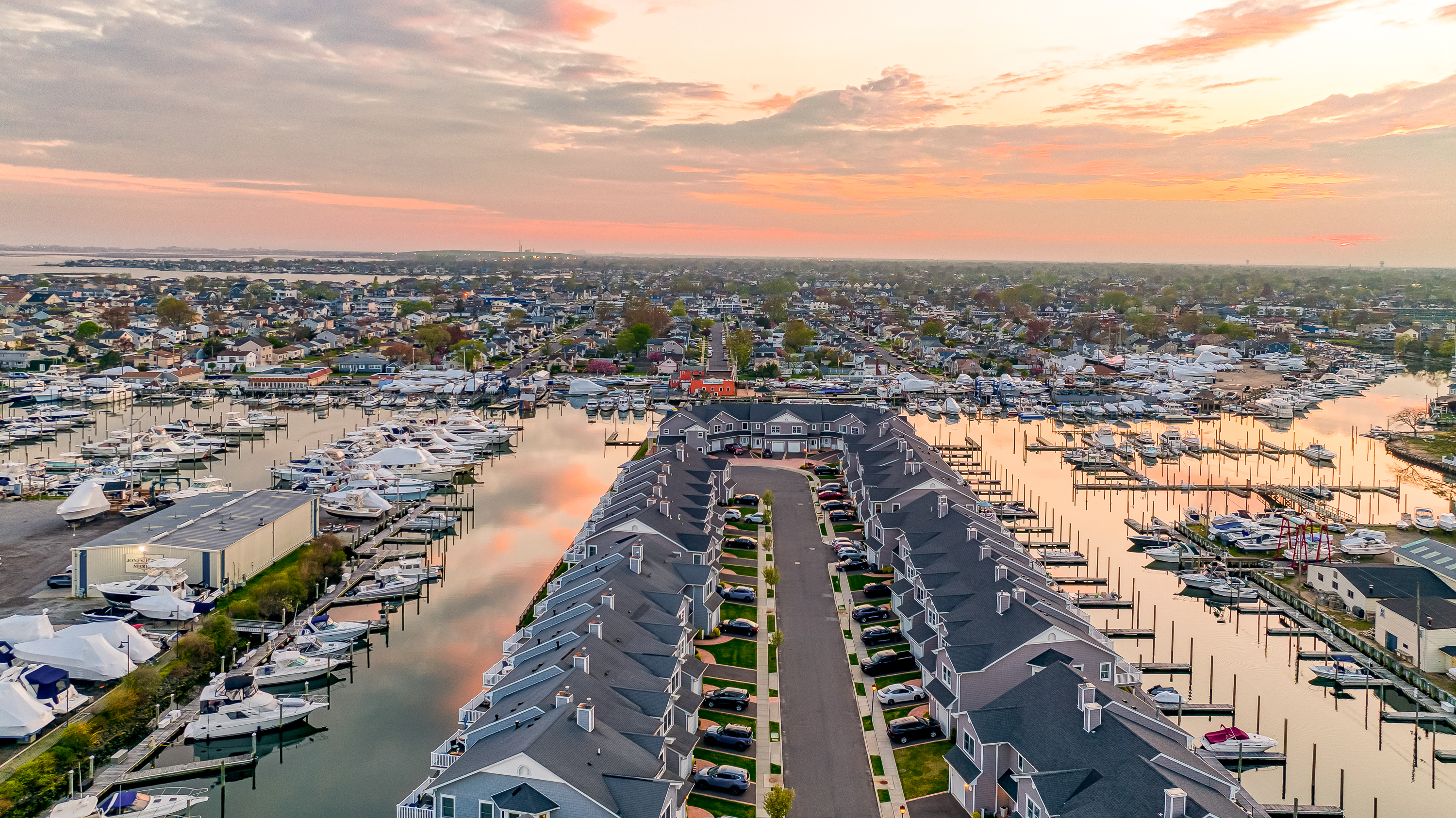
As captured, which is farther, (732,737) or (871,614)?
(871,614)

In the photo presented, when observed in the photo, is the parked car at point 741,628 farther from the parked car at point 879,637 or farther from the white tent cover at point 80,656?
the white tent cover at point 80,656

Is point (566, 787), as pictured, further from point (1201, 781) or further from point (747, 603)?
point (747, 603)

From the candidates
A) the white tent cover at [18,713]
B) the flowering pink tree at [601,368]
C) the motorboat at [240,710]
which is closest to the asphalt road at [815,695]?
the motorboat at [240,710]

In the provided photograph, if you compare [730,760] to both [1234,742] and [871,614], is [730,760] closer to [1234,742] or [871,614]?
[871,614]

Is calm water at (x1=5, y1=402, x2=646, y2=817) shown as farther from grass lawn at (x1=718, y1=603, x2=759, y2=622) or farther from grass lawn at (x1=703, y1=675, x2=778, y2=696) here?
grass lawn at (x1=718, y1=603, x2=759, y2=622)

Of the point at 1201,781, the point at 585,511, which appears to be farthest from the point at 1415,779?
the point at 585,511

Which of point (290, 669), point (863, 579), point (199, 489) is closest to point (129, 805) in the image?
point (290, 669)
